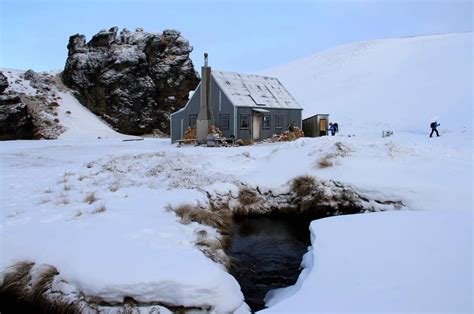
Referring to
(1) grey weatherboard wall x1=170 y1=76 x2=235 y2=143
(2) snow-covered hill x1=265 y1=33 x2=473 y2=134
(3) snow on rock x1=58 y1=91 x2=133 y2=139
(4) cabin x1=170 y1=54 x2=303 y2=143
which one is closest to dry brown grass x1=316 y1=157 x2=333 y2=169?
(4) cabin x1=170 y1=54 x2=303 y2=143

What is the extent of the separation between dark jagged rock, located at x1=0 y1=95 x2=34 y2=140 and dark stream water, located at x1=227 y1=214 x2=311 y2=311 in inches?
1292

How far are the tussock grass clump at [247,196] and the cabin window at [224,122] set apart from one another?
56.4 feet

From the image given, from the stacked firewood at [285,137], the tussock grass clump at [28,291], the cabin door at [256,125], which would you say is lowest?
the tussock grass clump at [28,291]

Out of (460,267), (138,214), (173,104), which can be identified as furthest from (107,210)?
(173,104)

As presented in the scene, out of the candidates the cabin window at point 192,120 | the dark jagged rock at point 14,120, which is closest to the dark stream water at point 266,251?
the cabin window at point 192,120

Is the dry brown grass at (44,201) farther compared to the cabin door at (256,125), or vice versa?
the cabin door at (256,125)

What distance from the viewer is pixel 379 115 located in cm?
4650

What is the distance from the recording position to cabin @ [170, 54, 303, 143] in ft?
96.3

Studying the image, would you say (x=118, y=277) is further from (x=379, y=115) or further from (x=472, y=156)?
(x=379, y=115)

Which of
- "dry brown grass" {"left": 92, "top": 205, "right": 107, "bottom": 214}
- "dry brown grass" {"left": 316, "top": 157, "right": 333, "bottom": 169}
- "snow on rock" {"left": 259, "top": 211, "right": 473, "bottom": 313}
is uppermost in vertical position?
"dry brown grass" {"left": 316, "top": 157, "right": 333, "bottom": 169}

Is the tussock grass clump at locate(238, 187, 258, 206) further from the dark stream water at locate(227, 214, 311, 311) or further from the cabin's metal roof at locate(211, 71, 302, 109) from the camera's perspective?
the cabin's metal roof at locate(211, 71, 302, 109)

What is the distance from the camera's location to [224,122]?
29703 mm

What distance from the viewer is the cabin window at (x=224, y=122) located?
29625 mm

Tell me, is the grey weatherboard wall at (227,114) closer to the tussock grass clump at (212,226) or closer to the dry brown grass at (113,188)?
the dry brown grass at (113,188)
